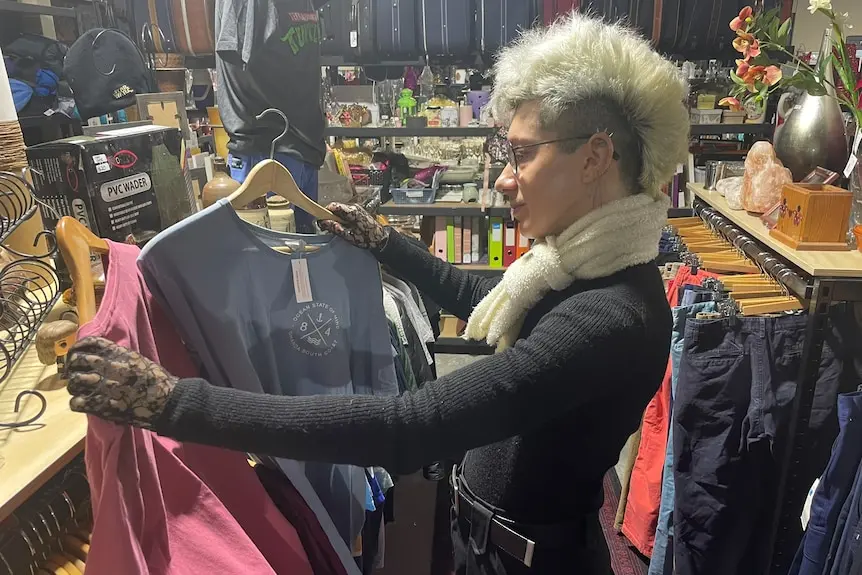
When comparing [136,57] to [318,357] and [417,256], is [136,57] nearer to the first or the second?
[417,256]

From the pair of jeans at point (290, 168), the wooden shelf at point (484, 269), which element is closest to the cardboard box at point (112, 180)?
the pair of jeans at point (290, 168)

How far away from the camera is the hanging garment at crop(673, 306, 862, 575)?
1678mm

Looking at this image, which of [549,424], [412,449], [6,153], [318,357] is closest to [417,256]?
[318,357]

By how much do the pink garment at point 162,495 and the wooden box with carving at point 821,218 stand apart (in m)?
1.55

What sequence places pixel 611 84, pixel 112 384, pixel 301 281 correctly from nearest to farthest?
pixel 112 384
pixel 611 84
pixel 301 281

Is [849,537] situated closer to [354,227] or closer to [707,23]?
[354,227]

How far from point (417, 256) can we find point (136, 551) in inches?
36.2

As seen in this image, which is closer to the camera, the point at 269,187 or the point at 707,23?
the point at 269,187

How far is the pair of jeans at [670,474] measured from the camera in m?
1.85

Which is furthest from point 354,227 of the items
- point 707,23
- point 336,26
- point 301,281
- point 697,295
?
point 707,23

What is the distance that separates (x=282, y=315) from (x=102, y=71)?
137 centimetres

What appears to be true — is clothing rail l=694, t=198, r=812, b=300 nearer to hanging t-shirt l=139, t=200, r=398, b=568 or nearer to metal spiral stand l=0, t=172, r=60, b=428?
hanging t-shirt l=139, t=200, r=398, b=568

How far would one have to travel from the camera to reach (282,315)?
3.90 ft

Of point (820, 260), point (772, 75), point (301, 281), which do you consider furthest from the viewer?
point (772, 75)
